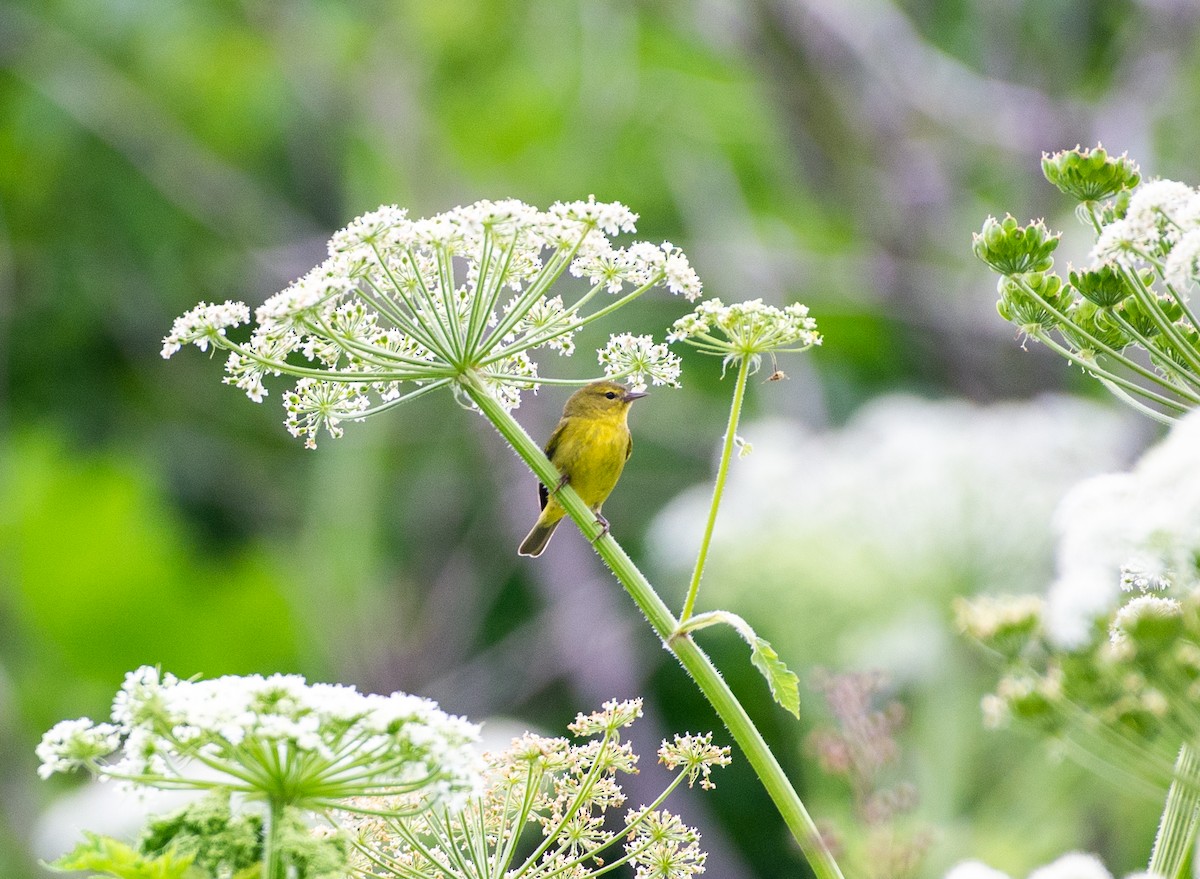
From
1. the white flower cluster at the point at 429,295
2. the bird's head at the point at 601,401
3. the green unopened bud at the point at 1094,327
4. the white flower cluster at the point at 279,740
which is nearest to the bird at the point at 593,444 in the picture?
the bird's head at the point at 601,401

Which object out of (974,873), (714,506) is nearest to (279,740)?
(714,506)

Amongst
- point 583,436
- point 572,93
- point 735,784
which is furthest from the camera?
point 572,93

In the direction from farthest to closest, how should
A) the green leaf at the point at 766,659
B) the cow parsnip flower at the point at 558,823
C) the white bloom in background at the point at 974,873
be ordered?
the cow parsnip flower at the point at 558,823 → the green leaf at the point at 766,659 → the white bloom in background at the point at 974,873

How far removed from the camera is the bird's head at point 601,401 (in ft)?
15.8

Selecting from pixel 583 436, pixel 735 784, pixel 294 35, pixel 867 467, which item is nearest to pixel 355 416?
pixel 583 436

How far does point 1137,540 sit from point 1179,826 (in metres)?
0.54

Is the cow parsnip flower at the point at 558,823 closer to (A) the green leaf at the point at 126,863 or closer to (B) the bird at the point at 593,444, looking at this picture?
(A) the green leaf at the point at 126,863

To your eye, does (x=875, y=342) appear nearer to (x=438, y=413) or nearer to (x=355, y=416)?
(x=438, y=413)

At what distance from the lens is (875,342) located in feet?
62.8

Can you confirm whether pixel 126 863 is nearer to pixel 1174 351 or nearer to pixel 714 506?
pixel 714 506

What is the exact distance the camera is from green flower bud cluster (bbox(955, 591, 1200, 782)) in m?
1.61

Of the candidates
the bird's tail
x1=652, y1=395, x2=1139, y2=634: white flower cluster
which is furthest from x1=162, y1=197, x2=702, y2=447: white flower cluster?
x1=652, y1=395, x2=1139, y2=634: white flower cluster

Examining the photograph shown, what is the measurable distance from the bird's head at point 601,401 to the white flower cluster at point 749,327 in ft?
7.49

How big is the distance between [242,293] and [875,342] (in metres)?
9.19
